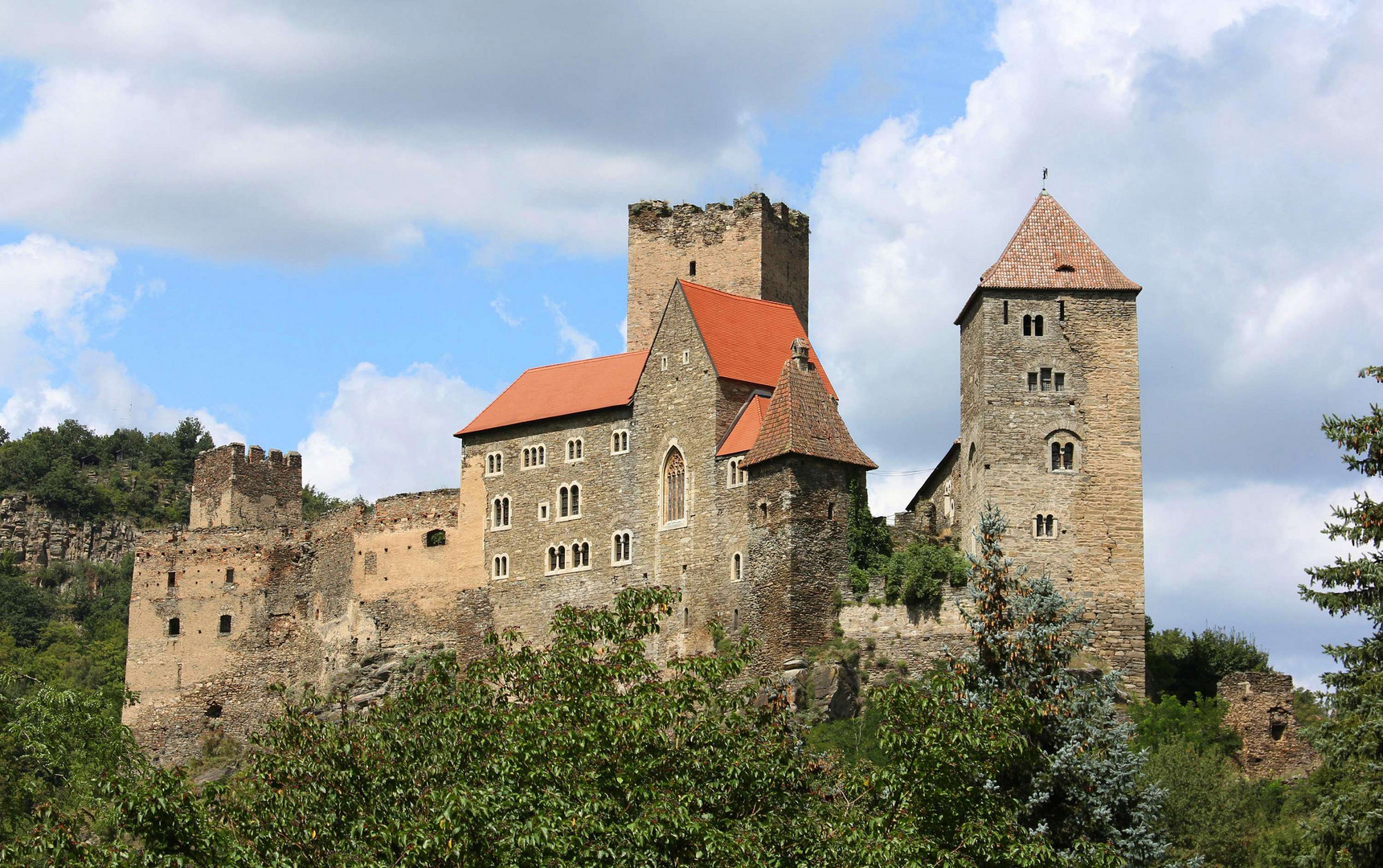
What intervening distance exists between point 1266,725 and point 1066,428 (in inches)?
390

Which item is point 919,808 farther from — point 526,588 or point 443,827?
point 526,588

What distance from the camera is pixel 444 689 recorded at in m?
32.4

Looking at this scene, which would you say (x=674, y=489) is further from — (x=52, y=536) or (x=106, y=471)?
(x=106, y=471)

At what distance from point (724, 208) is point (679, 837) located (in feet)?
157

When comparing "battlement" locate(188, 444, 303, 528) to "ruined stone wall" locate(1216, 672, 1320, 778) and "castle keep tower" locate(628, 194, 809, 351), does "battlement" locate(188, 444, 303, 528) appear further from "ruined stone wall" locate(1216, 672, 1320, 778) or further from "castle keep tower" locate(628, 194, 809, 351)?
"ruined stone wall" locate(1216, 672, 1320, 778)

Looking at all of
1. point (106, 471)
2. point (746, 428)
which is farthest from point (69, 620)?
point (746, 428)

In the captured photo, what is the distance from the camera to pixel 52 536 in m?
127

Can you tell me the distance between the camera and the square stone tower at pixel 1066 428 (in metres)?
54.4

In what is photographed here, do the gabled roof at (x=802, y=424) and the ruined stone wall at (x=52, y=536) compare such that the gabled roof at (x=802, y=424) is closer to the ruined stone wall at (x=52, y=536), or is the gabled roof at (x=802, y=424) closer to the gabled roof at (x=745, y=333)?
the gabled roof at (x=745, y=333)

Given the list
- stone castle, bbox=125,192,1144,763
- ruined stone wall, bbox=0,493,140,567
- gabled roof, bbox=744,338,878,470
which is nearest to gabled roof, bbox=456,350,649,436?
stone castle, bbox=125,192,1144,763

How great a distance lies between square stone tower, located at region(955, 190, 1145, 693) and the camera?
54.4m

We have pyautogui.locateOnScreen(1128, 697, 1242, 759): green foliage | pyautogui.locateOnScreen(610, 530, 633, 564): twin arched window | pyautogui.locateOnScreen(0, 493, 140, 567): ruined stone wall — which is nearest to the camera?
pyautogui.locateOnScreen(1128, 697, 1242, 759): green foliage

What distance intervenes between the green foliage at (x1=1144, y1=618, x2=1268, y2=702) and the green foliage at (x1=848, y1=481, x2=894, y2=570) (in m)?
8.39

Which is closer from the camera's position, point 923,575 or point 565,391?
point 923,575
